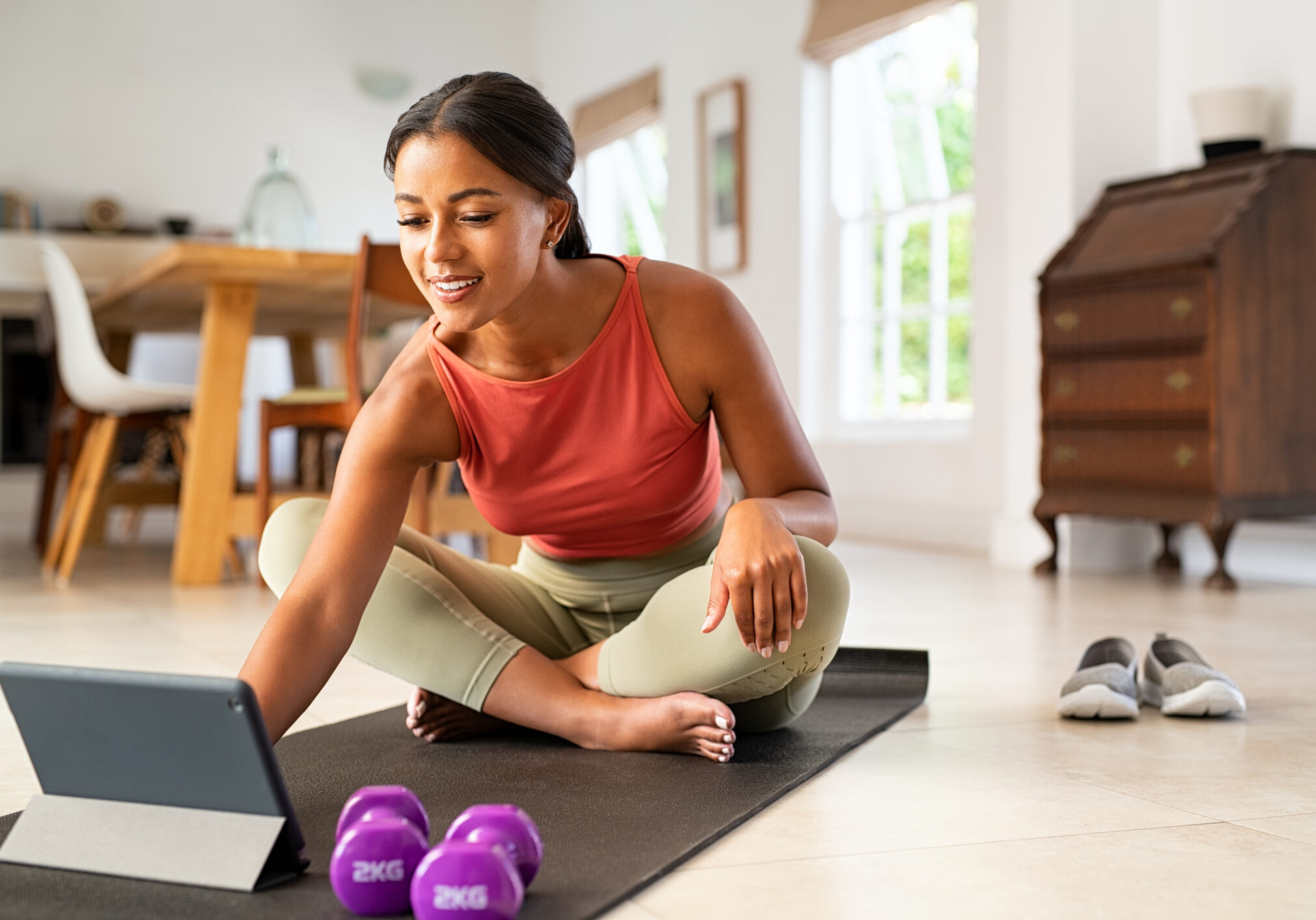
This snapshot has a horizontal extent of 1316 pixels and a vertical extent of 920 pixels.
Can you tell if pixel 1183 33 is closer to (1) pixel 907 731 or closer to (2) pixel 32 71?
(1) pixel 907 731

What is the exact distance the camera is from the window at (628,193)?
24.4ft

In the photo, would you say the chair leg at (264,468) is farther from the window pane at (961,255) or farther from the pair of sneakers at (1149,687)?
the window pane at (961,255)

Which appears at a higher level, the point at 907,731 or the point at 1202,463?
the point at 1202,463

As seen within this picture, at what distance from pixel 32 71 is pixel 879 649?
261 inches

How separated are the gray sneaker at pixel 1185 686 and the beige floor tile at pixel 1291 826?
1.54 feet

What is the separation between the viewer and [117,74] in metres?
7.21

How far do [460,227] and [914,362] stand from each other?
411 cm

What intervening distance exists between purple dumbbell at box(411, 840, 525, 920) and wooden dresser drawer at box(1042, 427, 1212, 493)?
2962mm

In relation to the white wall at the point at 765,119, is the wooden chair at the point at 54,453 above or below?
below

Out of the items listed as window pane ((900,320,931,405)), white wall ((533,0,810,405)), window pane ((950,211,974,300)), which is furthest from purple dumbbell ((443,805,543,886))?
white wall ((533,0,810,405))

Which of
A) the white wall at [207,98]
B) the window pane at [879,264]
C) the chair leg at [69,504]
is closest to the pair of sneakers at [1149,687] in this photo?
the chair leg at [69,504]

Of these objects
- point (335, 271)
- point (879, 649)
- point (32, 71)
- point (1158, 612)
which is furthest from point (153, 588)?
point (32, 71)

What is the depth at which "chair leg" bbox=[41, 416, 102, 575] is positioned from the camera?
4.29 metres

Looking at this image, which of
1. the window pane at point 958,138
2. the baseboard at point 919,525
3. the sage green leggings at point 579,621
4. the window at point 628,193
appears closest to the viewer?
the sage green leggings at point 579,621
